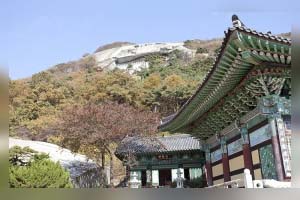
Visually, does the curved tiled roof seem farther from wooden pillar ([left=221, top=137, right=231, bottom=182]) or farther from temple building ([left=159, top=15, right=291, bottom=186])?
temple building ([left=159, top=15, right=291, bottom=186])

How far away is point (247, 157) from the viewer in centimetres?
685

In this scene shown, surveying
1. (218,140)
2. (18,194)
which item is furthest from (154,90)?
(18,194)

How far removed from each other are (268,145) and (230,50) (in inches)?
70.0

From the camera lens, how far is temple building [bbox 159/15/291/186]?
4996 mm

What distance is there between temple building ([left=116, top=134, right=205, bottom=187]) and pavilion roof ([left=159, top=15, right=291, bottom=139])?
17.3 ft

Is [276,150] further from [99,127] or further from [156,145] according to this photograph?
[99,127]

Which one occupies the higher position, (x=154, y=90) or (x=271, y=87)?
(x=154, y=90)

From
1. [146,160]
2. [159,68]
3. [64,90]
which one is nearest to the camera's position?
[146,160]

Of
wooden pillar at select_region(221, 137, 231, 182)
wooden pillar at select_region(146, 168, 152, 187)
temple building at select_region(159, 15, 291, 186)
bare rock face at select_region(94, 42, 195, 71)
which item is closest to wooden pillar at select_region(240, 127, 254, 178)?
temple building at select_region(159, 15, 291, 186)

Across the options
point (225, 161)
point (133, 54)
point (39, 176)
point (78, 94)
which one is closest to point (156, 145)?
point (39, 176)

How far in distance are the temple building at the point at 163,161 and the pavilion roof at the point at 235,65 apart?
5283 millimetres

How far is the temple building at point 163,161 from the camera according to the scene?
14219 mm

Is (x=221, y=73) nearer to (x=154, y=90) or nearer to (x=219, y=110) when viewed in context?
(x=219, y=110)

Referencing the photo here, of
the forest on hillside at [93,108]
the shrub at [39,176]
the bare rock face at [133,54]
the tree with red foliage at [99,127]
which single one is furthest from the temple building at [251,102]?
the bare rock face at [133,54]
